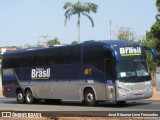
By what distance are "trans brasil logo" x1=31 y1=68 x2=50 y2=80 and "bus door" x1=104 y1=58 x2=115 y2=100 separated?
580cm

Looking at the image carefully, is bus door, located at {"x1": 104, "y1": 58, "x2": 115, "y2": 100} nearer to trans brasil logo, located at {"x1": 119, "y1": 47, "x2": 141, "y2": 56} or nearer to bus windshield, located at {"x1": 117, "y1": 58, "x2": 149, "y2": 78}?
bus windshield, located at {"x1": 117, "y1": 58, "x2": 149, "y2": 78}

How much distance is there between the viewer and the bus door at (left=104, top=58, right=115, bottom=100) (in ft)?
79.7

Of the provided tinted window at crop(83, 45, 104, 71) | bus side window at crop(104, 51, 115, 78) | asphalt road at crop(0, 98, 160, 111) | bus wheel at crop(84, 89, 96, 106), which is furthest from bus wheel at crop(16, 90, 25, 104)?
bus side window at crop(104, 51, 115, 78)

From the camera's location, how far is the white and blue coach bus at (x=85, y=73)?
2425 centimetres

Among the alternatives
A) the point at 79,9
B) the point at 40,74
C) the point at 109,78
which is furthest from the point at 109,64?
the point at 79,9

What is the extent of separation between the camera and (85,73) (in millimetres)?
26141

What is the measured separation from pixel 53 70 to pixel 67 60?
1.72 metres

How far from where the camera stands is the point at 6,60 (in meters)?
33.8

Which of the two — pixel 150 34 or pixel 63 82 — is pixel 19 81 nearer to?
pixel 63 82

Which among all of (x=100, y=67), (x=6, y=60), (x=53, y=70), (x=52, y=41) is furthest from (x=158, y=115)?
(x=52, y=41)

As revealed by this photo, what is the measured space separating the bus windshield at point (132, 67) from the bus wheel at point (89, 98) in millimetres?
2477

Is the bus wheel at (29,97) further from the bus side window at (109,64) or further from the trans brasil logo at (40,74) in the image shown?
the bus side window at (109,64)

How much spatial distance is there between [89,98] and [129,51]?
3.45 m

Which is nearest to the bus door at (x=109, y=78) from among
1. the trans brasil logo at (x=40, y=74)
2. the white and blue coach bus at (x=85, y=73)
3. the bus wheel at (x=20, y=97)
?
the white and blue coach bus at (x=85, y=73)
